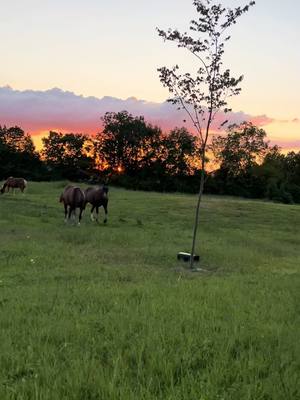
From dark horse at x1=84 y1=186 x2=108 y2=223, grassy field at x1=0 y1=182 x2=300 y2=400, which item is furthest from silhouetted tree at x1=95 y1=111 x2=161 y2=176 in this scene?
grassy field at x1=0 y1=182 x2=300 y2=400

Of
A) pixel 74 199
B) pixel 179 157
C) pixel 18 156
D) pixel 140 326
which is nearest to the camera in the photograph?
pixel 140 326

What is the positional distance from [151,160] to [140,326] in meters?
103

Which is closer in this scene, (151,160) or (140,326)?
(140,326)

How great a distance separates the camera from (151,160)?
11012 cm

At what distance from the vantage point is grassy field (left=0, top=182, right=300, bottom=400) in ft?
16.9

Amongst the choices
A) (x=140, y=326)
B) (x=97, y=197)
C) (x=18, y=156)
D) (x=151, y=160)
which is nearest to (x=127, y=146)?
(x=151, y=160)

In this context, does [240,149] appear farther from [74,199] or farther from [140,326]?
[140,326]

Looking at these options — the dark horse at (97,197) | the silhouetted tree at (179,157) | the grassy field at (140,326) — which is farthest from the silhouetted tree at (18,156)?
the grassy field at (140,326)

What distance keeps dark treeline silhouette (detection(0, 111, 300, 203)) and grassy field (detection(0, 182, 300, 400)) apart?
7849cm

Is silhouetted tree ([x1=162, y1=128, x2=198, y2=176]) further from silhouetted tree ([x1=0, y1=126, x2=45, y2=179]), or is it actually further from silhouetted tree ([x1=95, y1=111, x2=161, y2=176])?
silhouetted tree ([x1=0, y1=126, x2=45, y2=179])

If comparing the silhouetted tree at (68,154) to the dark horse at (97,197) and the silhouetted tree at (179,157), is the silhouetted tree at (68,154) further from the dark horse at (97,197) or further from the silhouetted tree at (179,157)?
the dark horse at (97,197)

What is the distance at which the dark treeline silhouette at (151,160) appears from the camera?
10066 cm

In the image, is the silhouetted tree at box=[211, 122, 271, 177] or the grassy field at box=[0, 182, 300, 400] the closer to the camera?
the grassy field at box=[0, 182, 300, 400]

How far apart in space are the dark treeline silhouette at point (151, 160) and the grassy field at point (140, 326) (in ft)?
258
